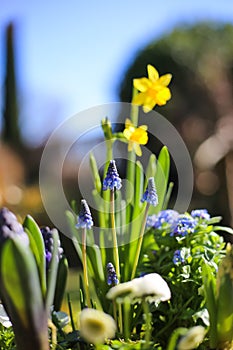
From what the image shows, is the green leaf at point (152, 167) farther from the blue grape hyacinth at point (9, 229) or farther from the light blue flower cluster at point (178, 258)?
the blue grape hyacinth at point (9, 229)

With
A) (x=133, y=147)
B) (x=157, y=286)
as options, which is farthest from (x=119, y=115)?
(x=157, y=286)

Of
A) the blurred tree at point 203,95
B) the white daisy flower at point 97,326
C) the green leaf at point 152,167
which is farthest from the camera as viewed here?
the blurred tree at point 203,95

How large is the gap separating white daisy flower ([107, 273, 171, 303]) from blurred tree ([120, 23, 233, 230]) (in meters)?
4.48

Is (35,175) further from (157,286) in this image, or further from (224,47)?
(157,286)

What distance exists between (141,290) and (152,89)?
15.9 inches

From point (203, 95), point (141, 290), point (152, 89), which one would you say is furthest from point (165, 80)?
point (203, 95)

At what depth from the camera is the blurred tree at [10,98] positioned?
376 inches

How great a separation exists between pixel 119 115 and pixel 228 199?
1183 mm

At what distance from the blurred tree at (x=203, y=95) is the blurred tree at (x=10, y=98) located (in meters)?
3.91

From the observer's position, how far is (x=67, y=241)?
454cm

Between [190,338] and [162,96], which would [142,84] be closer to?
[162,96]

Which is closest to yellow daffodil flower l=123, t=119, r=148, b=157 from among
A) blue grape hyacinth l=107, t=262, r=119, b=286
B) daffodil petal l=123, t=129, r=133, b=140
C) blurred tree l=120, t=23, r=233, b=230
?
daffodil petal l=123, t=129, r=133, b=140

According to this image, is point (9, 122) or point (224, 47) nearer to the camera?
point (224, 47)

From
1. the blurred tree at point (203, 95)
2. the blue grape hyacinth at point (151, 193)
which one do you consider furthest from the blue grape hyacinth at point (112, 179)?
the blurred tree at point (203, 95)
